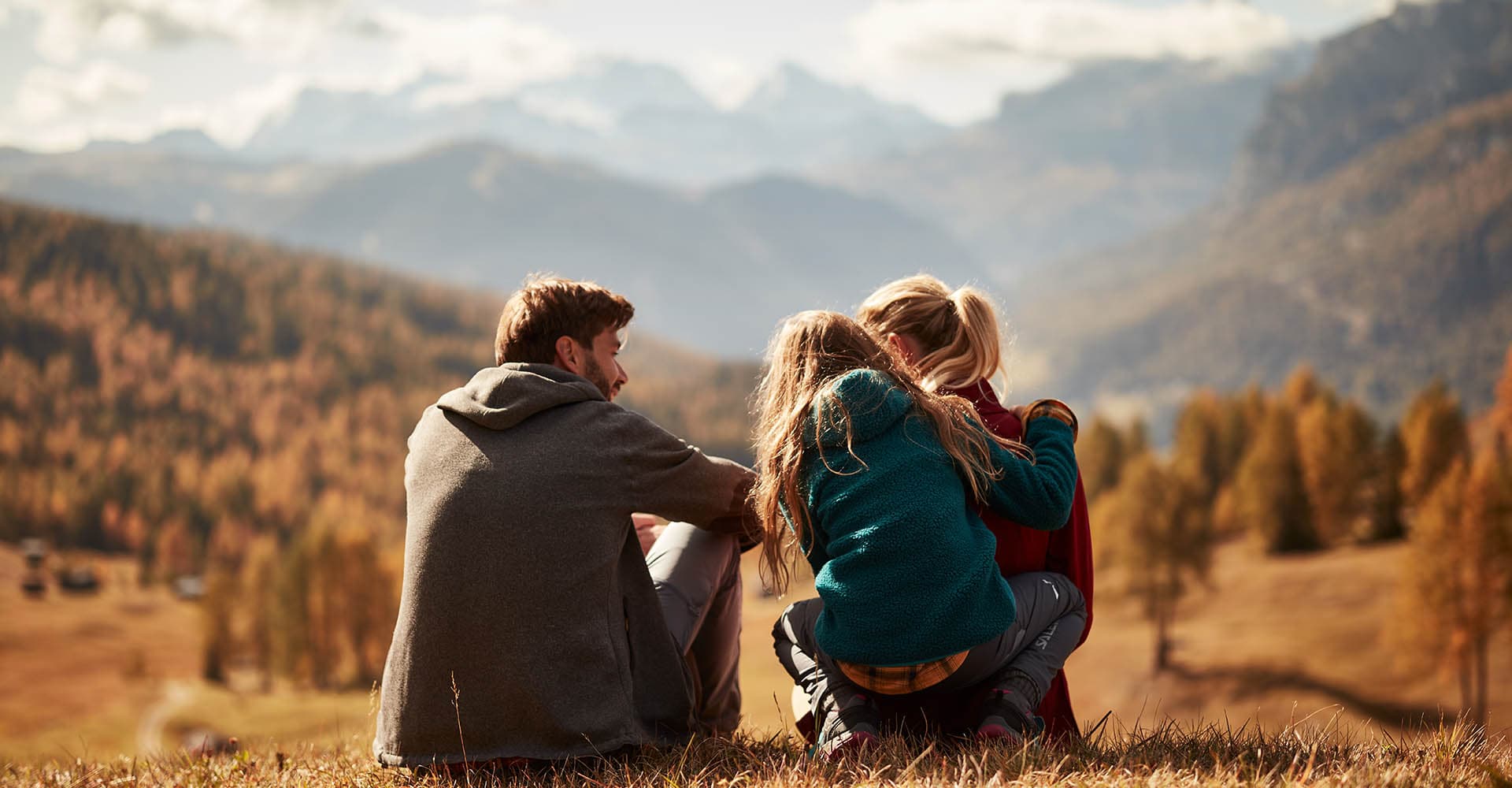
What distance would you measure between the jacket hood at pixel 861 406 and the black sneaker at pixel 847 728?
122 cm

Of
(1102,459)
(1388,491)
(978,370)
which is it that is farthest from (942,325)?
(1102,459)

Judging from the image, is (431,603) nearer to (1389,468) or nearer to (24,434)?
(1389,468)

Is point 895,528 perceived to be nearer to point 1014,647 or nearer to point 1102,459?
point 1014,647

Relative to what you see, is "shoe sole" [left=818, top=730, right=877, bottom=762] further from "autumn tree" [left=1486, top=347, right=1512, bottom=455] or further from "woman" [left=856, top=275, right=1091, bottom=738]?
"autumn tree" [left=1486, top=347, right=1512, bottom=455]

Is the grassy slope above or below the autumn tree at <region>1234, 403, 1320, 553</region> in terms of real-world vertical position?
below

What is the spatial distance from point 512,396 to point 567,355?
481mm

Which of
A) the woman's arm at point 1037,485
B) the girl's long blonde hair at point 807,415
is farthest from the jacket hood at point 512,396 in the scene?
the woman's arm at point 1037,485

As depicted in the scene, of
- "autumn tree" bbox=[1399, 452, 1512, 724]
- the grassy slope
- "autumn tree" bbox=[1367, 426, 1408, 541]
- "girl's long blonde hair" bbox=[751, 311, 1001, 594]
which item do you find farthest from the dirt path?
"autumn tree" bbox=[1367, 426, 1408, 541]

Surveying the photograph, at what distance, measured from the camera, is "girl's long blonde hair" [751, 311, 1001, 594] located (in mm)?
4461

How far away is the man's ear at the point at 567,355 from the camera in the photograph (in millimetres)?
5012

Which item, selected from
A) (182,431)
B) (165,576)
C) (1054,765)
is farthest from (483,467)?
(182,431)

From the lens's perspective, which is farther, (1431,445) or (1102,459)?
(1102,459)

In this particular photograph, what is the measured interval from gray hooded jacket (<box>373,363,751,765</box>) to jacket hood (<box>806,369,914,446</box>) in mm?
760

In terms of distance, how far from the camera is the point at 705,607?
17.5ft
